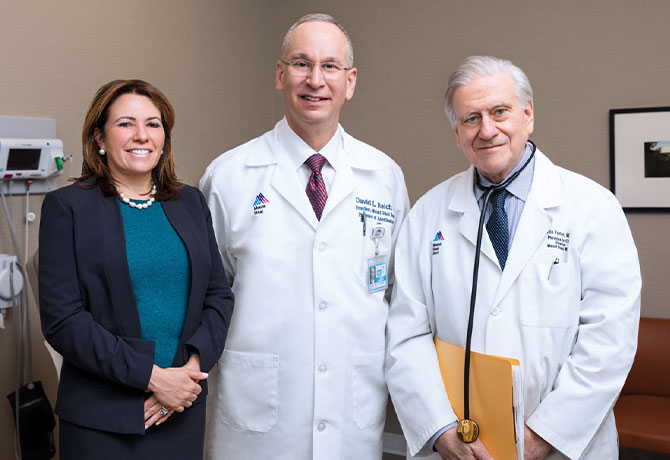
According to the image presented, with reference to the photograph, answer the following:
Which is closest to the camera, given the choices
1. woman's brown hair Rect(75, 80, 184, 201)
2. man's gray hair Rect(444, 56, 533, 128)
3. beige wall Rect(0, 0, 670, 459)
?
woman's brown hair Rect(75, 80, 184, 201)

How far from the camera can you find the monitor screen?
1.92 meters

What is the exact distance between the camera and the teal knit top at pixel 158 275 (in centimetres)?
137

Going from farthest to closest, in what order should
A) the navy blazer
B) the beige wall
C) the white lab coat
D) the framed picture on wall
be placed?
the framed picture on wall
the beige wall
the white lab coat
the navy blazer

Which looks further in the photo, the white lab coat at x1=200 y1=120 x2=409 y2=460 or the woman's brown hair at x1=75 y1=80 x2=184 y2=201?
the white lab coat at x1=200 y1=120 x2=409 y2=460

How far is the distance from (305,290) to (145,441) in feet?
1.77

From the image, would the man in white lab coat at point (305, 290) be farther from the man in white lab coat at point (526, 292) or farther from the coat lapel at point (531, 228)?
the coat lapel at point (531, 228)

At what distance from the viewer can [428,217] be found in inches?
66.4

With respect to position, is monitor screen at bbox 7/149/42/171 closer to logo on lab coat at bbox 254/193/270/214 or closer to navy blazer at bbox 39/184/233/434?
navy blazer at bbox 39/184/233/434

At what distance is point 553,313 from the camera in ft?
4.74

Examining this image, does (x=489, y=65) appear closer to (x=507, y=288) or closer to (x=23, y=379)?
(x=507, y=288)

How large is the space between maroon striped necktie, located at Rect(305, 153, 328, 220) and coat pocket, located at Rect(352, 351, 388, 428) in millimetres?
411

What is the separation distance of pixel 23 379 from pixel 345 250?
1173 mm

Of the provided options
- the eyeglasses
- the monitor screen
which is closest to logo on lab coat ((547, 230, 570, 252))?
the eyeglasses

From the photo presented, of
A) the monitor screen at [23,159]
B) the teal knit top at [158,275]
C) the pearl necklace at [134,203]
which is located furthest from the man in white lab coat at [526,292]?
the monitor screen at [23,159]
